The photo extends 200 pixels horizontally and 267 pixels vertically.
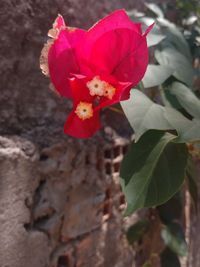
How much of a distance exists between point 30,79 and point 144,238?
1.68ft

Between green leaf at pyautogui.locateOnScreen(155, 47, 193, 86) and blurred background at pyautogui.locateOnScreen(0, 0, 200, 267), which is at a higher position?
green leaf at pyautogui.locateOnScreen(155, 47, 193, 86)

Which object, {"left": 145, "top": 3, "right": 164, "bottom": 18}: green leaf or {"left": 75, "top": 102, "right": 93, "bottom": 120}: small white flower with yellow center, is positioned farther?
{"left": 145, "top": 3, "right": 164, "bottom": 18}: green leaf

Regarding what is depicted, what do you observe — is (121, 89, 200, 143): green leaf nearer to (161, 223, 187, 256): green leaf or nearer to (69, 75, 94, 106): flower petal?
(69, 75, 94, 106): flower petal

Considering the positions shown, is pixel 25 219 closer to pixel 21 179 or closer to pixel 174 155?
pixel 21 179

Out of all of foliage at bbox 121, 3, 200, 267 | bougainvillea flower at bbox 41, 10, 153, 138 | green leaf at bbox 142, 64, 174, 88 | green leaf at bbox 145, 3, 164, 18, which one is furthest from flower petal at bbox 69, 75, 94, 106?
green leaf at bbox 145, 3, 164, 18

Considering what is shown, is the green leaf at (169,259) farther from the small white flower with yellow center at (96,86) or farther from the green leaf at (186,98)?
the small white flower with yellow center at (96,86)

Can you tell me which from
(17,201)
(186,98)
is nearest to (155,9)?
(186,98)

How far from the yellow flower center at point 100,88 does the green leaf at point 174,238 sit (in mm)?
532

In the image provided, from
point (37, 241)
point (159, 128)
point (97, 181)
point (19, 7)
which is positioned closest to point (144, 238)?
point (97, 181)

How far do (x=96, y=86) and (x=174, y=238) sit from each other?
1.82ft

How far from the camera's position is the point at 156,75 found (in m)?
0.75

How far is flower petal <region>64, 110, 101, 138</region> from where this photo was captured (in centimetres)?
53

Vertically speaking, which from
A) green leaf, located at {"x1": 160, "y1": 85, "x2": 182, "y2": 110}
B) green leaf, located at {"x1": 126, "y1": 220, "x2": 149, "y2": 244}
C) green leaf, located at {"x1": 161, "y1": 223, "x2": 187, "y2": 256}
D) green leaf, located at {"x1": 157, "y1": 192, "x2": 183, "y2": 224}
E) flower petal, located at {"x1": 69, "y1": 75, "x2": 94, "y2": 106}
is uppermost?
flower petal, located at {"x1": 69, "y1": 75, "x2": 94, "y2": 106}

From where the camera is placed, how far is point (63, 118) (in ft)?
2.66
